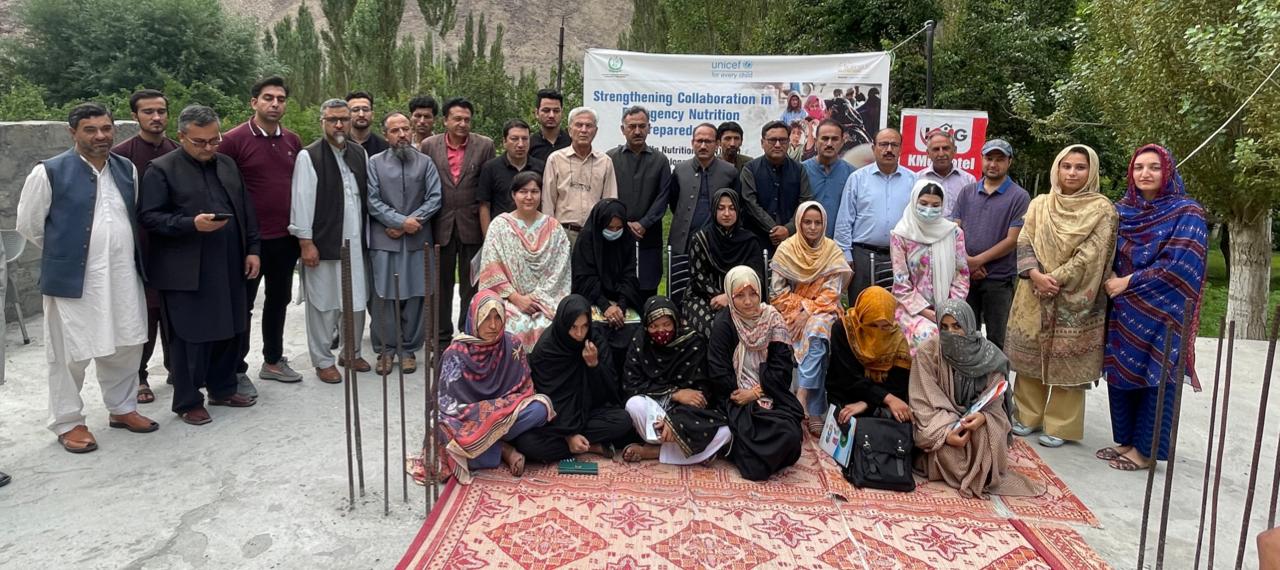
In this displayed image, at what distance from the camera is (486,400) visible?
3.92 m

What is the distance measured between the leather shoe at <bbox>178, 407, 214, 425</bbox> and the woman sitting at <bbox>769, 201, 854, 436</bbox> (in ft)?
10.5

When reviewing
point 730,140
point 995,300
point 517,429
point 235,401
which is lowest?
point 235,401

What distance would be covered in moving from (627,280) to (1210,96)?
195 inches

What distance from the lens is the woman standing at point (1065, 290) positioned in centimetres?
418

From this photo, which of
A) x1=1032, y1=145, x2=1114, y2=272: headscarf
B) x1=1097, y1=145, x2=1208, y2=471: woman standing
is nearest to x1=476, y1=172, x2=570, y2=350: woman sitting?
x1=1032, y1=145, x2=1114, y2=272: headscarf

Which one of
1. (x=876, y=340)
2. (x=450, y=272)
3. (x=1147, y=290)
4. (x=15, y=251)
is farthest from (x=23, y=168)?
(x=1147, y=290)

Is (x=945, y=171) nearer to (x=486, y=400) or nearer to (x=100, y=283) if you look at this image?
(x=486, y=400)

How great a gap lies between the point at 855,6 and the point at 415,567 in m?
11.6

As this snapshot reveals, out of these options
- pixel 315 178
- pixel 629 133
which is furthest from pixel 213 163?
pixel 629 133

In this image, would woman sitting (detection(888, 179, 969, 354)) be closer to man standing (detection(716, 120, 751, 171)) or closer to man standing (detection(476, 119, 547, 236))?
man standing (detection(716, 120, 751, 171))

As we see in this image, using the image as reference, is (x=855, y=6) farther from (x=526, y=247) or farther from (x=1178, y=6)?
(x=526, y=247)

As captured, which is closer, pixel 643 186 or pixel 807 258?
pixel 807 258

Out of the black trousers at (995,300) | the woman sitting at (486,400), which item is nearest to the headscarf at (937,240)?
the black trousers at (995,300)

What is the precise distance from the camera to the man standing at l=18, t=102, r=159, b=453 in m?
3.88
